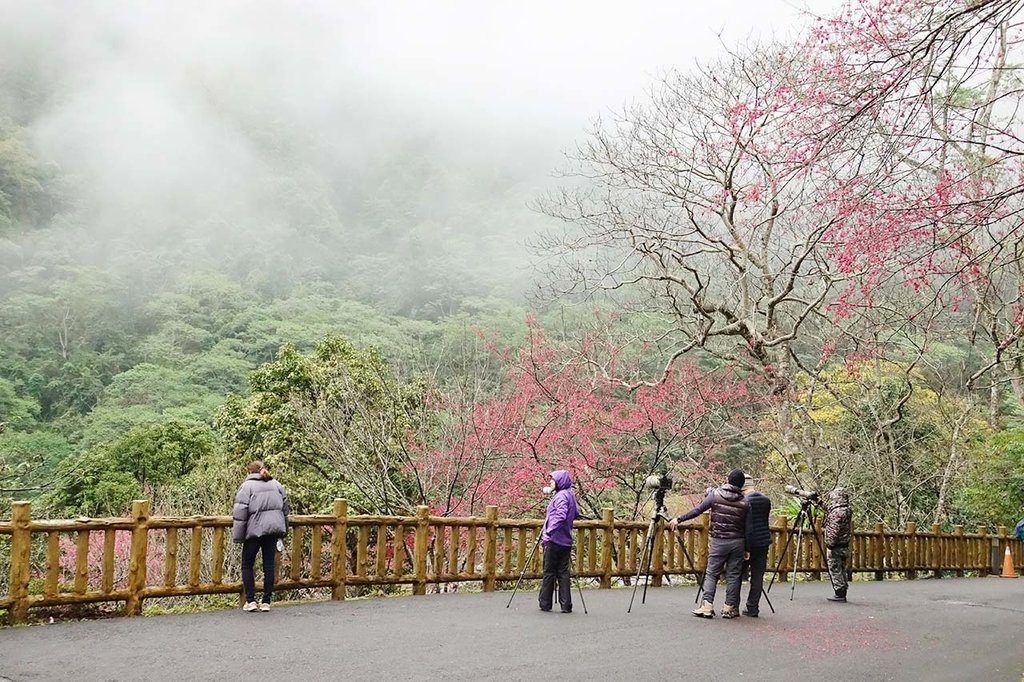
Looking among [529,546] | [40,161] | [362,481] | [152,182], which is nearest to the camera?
[529,546]

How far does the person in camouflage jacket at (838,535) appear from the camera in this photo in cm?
1266

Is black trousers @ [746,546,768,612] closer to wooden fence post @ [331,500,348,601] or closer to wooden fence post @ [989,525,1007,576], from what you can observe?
wooden fence post @ [331,500,348,601]

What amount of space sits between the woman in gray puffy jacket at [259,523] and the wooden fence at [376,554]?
0.98 feet

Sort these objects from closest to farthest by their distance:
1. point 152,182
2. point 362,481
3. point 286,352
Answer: point 362,481
point 286,352
point 152,182

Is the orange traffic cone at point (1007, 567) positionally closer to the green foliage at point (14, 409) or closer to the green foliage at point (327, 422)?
the green foliage at point (327, 422)

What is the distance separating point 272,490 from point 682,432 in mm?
12036

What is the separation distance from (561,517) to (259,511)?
124 inches

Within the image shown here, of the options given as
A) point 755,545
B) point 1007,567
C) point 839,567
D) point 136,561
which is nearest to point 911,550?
point 1007,567

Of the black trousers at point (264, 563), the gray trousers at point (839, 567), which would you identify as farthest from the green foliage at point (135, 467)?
the gray trousers at point (839, 567)

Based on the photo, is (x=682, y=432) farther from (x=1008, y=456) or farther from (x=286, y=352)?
(x=286, y=352)

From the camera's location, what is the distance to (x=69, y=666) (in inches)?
250

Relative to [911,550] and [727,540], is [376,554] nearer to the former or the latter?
[727,540]

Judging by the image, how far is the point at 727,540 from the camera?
32.7 feet

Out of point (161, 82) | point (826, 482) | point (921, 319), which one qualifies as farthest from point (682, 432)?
point (161, 82)
